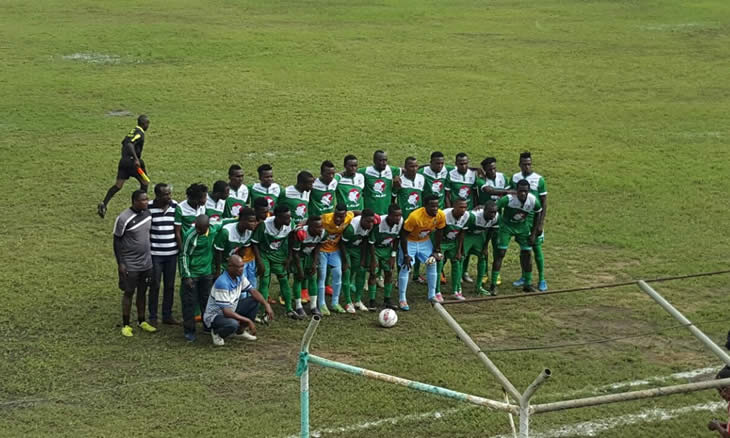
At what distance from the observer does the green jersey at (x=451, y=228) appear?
13430mm

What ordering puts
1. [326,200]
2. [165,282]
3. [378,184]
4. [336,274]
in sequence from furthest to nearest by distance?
[378,184] < [326,200] < [336,274] < [165,282]

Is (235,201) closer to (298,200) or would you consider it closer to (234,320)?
(298,200)

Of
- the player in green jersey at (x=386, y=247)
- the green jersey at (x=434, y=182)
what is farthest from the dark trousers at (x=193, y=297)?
the green jersey at (x=434, y=182)

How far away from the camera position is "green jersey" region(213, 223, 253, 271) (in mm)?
12375

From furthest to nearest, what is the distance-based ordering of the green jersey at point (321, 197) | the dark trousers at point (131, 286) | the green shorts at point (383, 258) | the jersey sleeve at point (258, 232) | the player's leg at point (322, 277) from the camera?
the green jersey at point (321, 197)
the green shorts at point (383, 258)
the player's leg at point (322, 277)
the jersey sleeve at point (258, 232)
the dark trousers at point (131, 286)

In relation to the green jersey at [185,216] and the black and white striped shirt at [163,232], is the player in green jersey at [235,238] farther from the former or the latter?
the black and white striped shirt at [163,232]

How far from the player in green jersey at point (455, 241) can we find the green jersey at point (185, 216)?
329 cm

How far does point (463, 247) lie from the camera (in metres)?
13.7

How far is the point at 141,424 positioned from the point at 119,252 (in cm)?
286

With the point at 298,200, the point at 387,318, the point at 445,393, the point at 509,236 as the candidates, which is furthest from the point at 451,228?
the point at 445,393

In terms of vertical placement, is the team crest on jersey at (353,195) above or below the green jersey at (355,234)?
above

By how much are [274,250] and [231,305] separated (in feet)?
4.03

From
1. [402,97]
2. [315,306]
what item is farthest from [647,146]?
[315,306]

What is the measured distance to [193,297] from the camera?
12.3m
